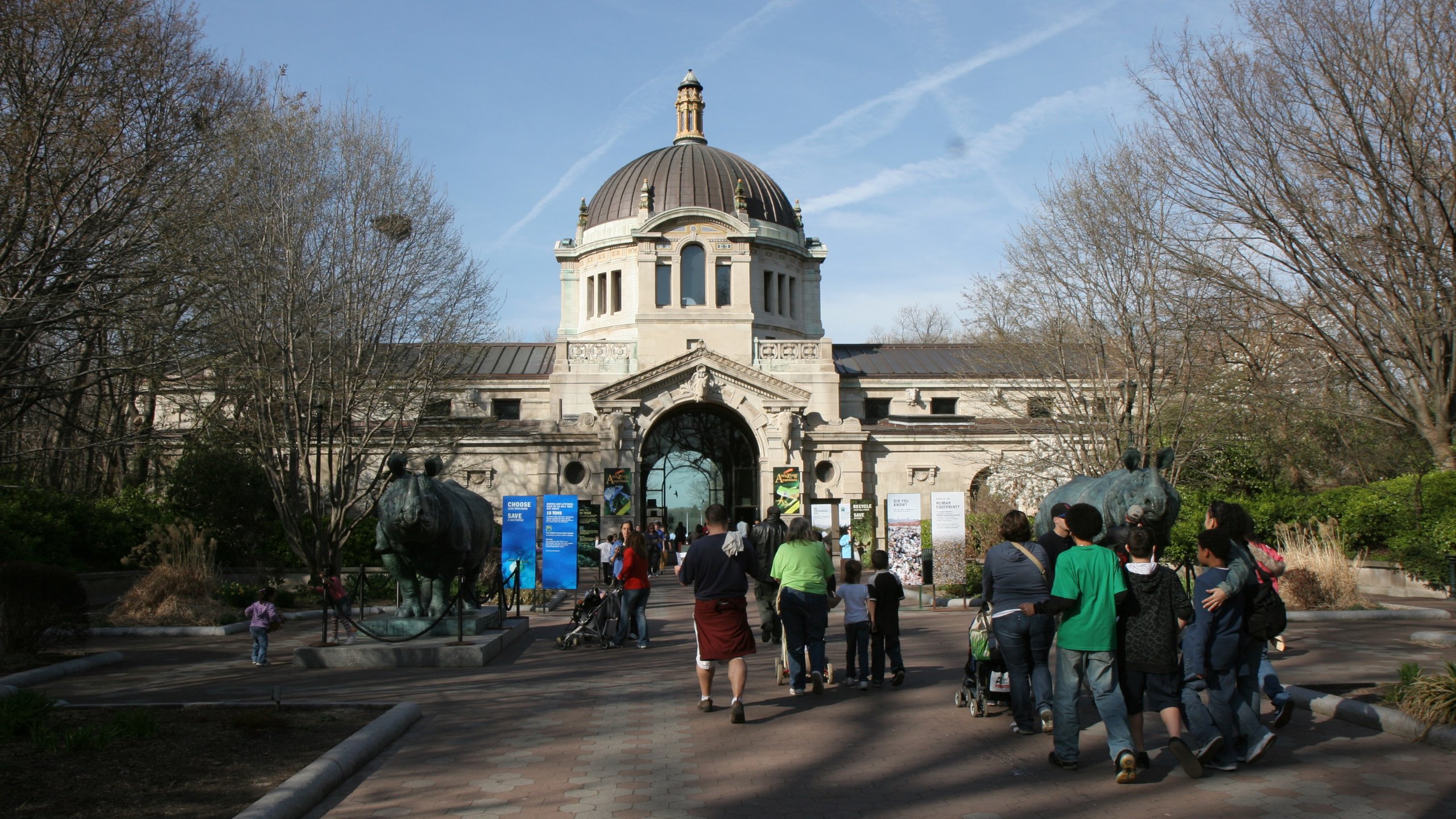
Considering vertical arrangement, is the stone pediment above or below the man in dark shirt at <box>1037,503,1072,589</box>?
above

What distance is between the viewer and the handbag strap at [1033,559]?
872 cm

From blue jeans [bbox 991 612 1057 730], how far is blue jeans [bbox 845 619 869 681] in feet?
8.36

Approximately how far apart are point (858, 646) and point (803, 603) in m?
1.24

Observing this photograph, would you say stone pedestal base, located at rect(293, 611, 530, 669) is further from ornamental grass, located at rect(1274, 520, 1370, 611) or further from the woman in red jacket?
ornamental grass, located at rect(1274, 520, 1370, 611)

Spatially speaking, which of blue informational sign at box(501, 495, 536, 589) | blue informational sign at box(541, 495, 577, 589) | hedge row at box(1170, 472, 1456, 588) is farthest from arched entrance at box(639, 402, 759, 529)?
blue informational sign at box(501, 495, 536, 589)

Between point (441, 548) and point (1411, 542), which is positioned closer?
point (441, 548)

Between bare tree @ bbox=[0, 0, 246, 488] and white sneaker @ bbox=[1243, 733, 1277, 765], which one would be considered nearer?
white sneaker @ bbox=[1243, 733, 1277, 765]

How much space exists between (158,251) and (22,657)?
5550mm

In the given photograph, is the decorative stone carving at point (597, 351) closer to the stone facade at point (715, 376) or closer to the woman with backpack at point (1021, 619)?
the stone facade at point (715, 376)

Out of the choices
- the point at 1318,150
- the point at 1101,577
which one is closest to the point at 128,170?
the point at 1101,577

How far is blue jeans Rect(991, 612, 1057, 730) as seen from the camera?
28.6ft

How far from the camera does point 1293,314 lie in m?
23.0

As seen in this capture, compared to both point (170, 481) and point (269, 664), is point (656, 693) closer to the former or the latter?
point (269, 664)

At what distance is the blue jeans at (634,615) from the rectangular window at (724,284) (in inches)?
1442
